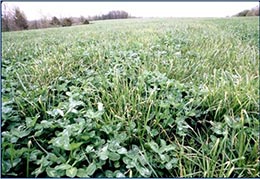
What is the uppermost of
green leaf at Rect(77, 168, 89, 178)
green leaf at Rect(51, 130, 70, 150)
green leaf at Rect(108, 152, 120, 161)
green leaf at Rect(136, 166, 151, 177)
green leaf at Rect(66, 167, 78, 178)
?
green leaf at Rect(51, 130, 70, 150)

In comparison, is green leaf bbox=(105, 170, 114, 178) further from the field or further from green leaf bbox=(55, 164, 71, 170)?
green leaf bbox=(55, 164, 71, 170)

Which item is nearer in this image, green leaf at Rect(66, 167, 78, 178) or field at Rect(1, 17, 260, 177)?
green leaf at Rect(66, 167, 78, 178)

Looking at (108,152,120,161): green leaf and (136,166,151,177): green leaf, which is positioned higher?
(108,152,120,161): green leaf

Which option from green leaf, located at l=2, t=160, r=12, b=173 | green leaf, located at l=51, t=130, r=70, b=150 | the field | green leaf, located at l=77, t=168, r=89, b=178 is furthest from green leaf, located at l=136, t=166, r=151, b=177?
green leaf, located at l=2, t=160, r=12, b=173

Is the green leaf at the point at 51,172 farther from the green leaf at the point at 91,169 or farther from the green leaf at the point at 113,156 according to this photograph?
the green leaf at the point at 113,156

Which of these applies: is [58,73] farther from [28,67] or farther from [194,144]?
[194,144]

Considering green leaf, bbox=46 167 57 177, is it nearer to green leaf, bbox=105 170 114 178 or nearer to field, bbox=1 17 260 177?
field, bbox=1 17 260 177

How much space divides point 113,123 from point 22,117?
560mm

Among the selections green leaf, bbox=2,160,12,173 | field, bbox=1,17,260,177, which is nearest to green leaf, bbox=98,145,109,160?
field, bbox=1,17,260,177

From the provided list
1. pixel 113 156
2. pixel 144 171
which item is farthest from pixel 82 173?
pixel 144 171

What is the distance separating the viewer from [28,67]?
2145 mm

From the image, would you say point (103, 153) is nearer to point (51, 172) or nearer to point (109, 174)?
point (109, 174)

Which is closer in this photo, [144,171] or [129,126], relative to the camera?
[144,171]

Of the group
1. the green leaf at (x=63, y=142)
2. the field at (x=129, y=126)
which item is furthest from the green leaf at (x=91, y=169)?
the green leaf at (x=63, y=142)
